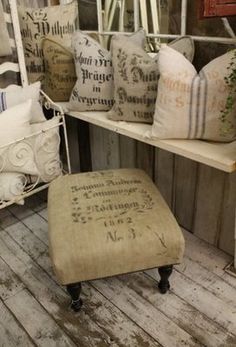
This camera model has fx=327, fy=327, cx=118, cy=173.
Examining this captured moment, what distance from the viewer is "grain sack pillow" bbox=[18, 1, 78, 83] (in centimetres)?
171

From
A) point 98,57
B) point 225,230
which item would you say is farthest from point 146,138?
point 225,230

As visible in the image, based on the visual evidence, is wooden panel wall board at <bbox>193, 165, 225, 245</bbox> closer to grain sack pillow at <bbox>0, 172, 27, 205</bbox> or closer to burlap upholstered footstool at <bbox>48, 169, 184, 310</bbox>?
burlap upholstered footstool at <bbox>48, 169, 184, 310</bbox>

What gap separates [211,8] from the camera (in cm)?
107

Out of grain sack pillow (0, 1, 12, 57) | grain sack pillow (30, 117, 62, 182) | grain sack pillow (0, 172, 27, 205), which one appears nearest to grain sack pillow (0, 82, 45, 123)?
grain sack pillow (30, 117, 62, 182)

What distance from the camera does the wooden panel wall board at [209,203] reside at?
149 cm

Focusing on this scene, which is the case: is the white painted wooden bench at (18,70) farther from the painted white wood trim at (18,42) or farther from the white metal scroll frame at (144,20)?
the white metal scroll frame at (144,20)

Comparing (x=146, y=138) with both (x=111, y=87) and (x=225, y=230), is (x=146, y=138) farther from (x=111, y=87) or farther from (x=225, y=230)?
(x=225, y=230)

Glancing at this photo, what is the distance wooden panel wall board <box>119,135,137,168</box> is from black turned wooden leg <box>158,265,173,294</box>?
73cm

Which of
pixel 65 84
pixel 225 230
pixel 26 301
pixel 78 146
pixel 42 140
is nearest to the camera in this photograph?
pixel 26 301

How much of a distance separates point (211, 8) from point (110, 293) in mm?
1142

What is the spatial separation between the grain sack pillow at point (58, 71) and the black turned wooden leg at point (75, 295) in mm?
1041

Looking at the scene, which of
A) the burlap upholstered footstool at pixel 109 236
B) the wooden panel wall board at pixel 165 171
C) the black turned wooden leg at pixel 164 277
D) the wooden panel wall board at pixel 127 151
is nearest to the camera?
the burlap upholstered footstool at pixel 109 236

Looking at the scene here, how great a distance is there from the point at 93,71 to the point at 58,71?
0.89 ft

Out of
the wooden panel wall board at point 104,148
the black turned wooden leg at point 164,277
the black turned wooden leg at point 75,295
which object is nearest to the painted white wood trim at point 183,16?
the wooden panel wall board at point 104,148
